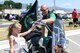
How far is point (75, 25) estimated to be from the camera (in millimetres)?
26281

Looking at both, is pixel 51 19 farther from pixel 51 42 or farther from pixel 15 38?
pixel 15 38

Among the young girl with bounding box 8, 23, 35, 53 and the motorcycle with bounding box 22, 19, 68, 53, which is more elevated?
the young girl with bounding box 8, 23, 35, 53

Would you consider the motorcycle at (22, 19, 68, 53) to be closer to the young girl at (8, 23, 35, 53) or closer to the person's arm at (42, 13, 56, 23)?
the person's arm at (42, 13, 56, 23)

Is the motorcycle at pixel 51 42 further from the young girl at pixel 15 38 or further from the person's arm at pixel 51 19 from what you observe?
the young girl at pixel 15 38

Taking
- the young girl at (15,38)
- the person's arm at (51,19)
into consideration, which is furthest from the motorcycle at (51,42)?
the young girl at (15,38)

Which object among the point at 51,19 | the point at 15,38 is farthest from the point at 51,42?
the point at 15,38

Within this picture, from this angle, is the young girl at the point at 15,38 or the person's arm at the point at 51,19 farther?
the person's arm at the point at 51,19

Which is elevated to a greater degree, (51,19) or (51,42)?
(51,19)

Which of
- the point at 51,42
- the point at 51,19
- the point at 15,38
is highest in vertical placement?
the point at 51,19

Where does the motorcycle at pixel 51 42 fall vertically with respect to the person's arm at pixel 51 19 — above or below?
below

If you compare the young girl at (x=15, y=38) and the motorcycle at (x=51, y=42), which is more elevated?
the young girl at (x=15, y=38)

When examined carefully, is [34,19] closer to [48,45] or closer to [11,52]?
[48,45]

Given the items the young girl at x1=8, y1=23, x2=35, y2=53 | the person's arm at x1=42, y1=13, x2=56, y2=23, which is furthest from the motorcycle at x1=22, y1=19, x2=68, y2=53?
the young girl at x1=8, y1=23, x2=35, y2=53

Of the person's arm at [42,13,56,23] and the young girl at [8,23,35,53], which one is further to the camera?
the person's arm at [42,13,56,23]
